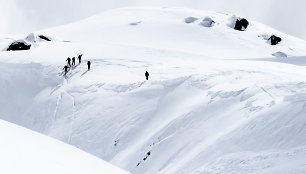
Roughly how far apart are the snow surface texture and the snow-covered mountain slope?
1007 cm

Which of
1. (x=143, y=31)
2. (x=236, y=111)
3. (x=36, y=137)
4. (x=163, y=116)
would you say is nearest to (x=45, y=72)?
(x=163, y=116)

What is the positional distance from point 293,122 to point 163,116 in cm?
1028

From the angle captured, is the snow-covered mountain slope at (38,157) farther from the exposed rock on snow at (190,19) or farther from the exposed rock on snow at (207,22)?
the exposed rock on snow at (190,19)

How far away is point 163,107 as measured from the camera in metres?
27.9

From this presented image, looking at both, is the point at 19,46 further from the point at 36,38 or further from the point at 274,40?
the point at 274,40

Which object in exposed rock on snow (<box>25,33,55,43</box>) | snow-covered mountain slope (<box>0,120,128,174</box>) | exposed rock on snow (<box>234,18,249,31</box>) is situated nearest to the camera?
snow-covered mountain slope (<box>0,120,128,174</box>)

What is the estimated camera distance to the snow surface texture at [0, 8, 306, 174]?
17.6 m

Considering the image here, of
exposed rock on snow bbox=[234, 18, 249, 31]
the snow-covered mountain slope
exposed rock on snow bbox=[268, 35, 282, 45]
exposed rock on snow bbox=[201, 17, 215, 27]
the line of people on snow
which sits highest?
the snow-covered mountain slope

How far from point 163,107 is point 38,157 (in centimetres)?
2252

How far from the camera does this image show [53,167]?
521cm

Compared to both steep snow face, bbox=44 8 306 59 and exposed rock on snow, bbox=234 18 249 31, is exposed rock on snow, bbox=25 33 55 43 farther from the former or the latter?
exposed rock on snow, bbox=234 18 249 31

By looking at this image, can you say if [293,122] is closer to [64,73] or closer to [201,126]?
[201,126]

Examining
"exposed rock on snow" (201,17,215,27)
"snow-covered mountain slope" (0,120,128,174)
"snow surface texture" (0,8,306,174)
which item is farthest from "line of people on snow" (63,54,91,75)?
"exposed rock on snow" (201,17,215,27)

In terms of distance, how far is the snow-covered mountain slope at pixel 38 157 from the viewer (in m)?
4.98
